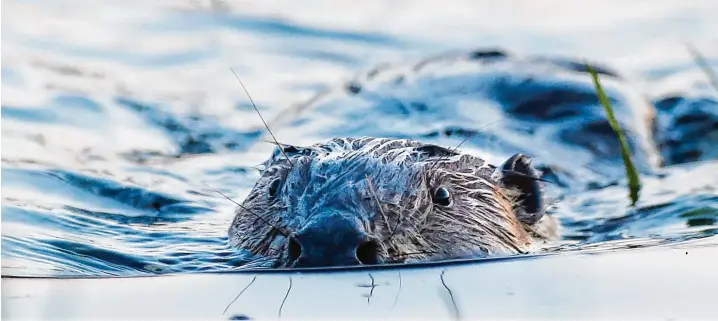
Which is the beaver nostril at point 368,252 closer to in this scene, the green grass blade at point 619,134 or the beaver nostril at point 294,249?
the beaver nostril at point 294,249

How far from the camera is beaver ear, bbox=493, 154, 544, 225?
18.3 feet

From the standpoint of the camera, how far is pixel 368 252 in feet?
13.9

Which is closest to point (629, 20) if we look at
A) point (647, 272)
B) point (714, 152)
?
point (714, 152)

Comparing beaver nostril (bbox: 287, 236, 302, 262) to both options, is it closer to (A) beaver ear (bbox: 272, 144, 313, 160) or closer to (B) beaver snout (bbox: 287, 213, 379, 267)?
(B) beaver snout (bbox: 287, 213, 379, 267)

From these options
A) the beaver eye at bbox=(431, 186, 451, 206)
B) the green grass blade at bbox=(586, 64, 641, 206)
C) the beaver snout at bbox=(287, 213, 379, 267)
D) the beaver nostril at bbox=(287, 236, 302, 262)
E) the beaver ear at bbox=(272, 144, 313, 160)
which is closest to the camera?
the beaver snout at bbox=(287, 213, 379, 267)

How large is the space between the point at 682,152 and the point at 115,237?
12.5 ft

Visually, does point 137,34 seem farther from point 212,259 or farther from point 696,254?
point 696,254

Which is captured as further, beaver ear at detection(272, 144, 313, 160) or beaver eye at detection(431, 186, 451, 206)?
beaver ear at detection(272, 144, 313, 160)

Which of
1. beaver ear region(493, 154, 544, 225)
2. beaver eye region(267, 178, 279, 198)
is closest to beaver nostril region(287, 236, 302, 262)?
beaver eye region(267, 178, 279, 198)

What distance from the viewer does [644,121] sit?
8.05m

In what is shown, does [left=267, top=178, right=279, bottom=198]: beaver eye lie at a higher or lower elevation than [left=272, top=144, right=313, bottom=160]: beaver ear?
lower

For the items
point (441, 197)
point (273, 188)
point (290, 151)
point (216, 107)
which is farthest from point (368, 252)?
point (216, 107)

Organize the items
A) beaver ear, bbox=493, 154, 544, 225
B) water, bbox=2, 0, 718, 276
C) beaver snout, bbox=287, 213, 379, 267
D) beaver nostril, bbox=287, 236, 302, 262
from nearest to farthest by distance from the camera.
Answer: beaver snout, bbox=287, 213, 379, 267, beaver nostril, bbox=287, 236, 302, 262, beaver ear, bbox=493, 154, 544, 225, water, bbox=2, 0, 718, 276

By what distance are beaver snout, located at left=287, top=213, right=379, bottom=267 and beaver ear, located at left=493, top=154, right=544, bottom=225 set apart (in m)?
1.43
